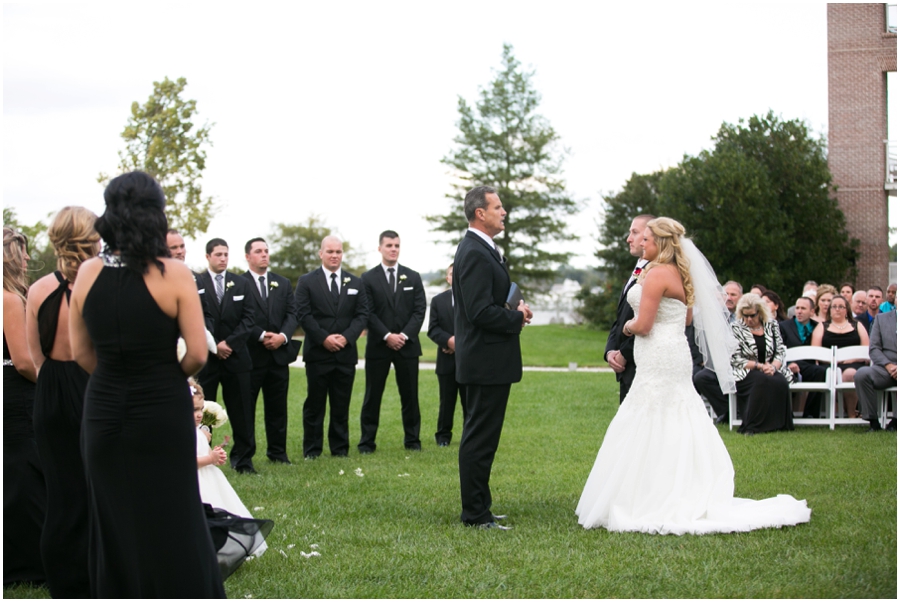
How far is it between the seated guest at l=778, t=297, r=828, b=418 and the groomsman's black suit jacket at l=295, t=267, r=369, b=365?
20.4 feet

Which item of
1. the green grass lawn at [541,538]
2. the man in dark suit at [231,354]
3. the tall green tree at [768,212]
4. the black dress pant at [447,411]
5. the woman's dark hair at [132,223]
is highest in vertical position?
the tall green tree at [768,212]

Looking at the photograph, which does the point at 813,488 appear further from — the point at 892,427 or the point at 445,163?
the point at 445,163

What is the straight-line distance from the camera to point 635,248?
7.32 meters

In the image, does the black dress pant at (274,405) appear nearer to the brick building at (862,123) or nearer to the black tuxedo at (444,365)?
the black tuxedo at (444,365)

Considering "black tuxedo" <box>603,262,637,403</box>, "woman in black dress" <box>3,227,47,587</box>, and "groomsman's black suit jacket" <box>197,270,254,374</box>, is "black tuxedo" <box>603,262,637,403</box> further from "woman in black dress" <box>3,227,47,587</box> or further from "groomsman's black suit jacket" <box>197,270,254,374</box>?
"woman in black dress" <box>3,227,47,587</box>

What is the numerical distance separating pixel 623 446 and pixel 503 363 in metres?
1.17

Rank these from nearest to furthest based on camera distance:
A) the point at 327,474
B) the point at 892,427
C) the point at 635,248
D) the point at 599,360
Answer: the point at 635,248 → the point at 327,474 → the point at 892,427 → the point at 599,360

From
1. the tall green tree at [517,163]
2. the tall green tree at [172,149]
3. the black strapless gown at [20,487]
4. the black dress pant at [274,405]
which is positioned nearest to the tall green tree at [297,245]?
the tall green tree at [517,163]

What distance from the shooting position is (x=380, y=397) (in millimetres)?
10500

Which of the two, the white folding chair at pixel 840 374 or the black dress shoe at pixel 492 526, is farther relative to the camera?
the white folding chair at pixel 840 374

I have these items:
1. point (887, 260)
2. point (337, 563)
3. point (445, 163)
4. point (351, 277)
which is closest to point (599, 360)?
point (887, 260)

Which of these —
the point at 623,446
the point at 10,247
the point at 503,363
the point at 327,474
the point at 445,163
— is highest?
the point at 445,163

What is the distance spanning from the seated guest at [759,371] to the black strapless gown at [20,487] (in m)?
8.63

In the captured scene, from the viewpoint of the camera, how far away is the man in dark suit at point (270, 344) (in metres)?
9.41
